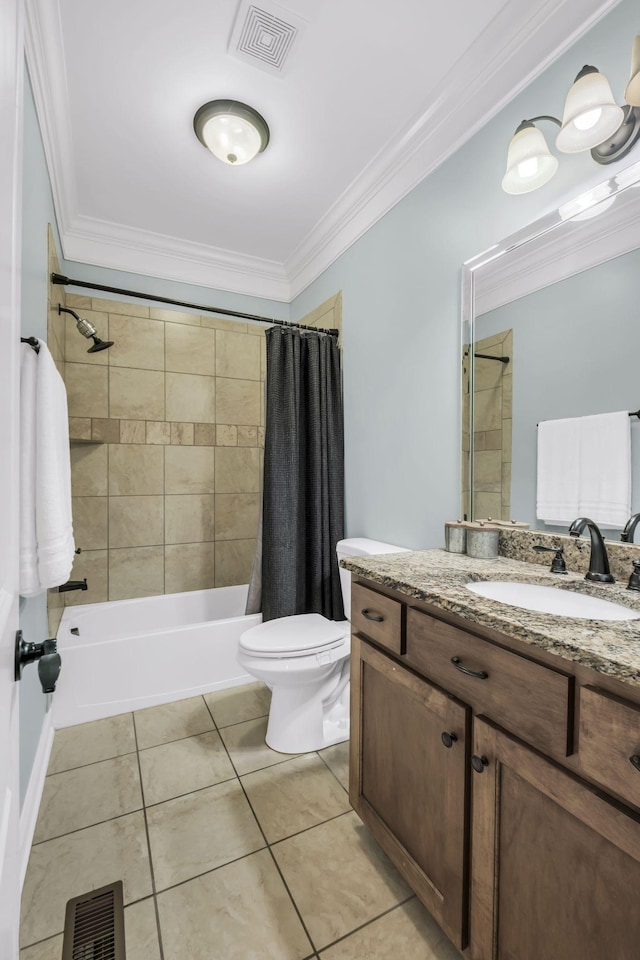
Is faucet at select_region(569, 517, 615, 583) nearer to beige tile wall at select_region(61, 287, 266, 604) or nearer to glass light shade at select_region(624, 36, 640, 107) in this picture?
glass light shade at select_region(624, 36, 640, 107)

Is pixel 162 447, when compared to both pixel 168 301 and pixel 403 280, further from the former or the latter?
pixel 403 280

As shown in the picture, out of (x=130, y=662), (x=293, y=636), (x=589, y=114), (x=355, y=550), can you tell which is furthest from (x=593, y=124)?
(x=130, y=662)

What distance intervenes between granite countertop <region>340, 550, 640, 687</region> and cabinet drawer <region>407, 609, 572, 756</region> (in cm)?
5

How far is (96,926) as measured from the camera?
43.8 inches

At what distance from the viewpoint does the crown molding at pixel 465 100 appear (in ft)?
4.18

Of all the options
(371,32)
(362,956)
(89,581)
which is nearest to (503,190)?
(371,32)

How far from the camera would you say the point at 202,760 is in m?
1.73

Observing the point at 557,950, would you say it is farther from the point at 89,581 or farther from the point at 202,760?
the point at 89,581

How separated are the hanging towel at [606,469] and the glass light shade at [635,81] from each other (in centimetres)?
72

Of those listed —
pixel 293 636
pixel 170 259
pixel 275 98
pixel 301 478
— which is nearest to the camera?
pixel 275 98

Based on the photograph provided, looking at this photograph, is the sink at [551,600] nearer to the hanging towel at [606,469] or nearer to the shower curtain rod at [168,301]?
the hanging towel at [606,469]

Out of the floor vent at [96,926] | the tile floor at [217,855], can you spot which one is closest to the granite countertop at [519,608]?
the tile floor at [217,855]

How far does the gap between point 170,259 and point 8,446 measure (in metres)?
2.67

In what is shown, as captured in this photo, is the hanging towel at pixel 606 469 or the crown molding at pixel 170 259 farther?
the crown molding at pixel 170 259
